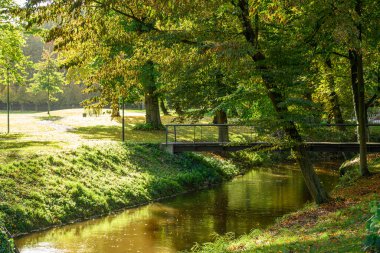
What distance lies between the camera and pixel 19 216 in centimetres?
1886

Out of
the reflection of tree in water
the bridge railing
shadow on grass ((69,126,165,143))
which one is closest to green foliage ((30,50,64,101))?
shadow on grass ((69,126,165,143))

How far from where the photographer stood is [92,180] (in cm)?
2469

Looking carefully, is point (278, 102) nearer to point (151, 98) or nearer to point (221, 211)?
point (221, 211)

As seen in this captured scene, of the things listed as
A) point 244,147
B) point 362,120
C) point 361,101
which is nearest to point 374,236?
point 362,120

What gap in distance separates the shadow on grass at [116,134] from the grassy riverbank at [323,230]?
18422 millimetres

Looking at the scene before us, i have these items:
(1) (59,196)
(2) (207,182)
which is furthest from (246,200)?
(1) (59,196)

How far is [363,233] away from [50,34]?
955 cm

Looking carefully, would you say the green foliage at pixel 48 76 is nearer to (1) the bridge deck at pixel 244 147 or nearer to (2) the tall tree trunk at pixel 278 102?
(1) the bridge deck at pixel 244 147

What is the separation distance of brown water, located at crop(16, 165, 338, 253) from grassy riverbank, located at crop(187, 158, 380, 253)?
223 cm

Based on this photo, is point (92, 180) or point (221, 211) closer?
point (221, 211)

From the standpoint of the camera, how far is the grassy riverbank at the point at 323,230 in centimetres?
1084

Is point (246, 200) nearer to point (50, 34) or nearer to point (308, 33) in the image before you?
point (308, 33)

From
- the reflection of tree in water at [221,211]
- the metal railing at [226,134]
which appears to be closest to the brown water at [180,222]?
the reflection of tree in water at [221,211]

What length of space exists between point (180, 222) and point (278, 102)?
708 centimetres
